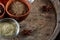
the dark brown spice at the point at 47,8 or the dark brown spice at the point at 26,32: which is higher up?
the dark brown spice at the point at 47,8

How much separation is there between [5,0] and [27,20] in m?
0.16

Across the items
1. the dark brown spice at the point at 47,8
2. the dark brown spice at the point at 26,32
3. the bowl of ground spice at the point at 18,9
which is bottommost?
the dark brown spice at the point at 26,32

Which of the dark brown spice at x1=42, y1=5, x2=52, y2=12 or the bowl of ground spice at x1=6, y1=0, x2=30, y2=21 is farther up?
the bowl of ground spice at x1=6, y1=0, x2=30, y2=21

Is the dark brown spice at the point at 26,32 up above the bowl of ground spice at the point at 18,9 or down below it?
below

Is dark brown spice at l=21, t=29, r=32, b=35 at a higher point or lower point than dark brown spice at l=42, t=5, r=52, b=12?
lower

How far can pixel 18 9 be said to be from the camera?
3.67ft

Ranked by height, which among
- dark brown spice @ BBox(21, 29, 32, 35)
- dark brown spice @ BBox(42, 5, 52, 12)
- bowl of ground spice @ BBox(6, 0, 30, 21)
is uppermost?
bowl of ground spice @ BBox(6, 0, 30, 21)

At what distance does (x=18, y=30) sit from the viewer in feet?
3.57

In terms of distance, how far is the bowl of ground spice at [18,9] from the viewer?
3.62ft

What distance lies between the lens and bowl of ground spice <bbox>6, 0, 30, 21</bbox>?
1.10m

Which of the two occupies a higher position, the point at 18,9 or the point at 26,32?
the point at 18,9

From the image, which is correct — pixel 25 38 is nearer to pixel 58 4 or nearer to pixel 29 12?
pixel 29 12

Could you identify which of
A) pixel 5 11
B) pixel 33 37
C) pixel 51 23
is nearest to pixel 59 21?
pixel 51 23

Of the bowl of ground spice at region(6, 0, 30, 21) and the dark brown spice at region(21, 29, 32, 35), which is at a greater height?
the bowl of ground spice at region(6, 0, 30, 21)
